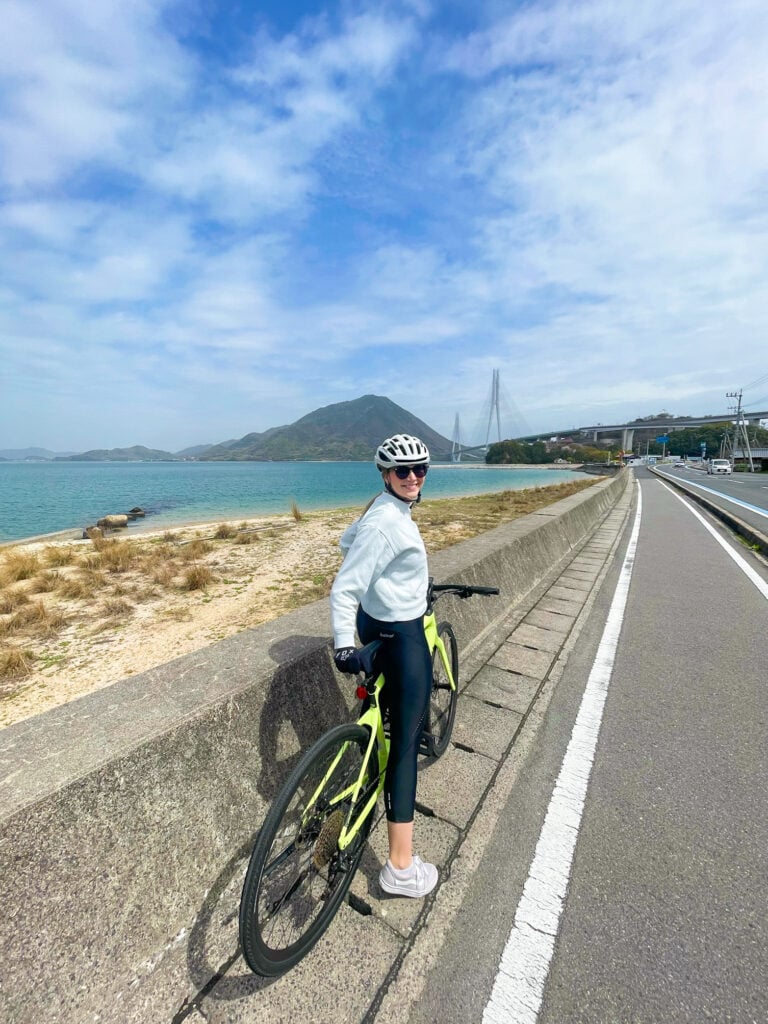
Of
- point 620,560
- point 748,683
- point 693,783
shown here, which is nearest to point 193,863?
point 693,783

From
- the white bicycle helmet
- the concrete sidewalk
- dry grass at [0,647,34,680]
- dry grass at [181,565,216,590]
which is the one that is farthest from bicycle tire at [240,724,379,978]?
dry grass at [181,565,216,590]

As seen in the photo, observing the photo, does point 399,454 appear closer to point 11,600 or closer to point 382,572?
point 382,572

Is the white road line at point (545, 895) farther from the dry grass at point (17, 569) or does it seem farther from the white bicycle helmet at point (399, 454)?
the dry grass at point (17, 569)

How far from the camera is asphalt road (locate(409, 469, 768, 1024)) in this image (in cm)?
162

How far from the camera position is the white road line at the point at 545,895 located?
1.61 metres

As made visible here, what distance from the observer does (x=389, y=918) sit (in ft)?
6.26

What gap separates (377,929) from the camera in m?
1.86

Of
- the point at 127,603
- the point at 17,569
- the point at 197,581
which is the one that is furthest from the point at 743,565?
the point at 17,569

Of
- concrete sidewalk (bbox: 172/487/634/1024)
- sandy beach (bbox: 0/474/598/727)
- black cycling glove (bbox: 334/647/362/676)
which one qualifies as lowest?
sandy beach (bbox: 0/474/598/727)

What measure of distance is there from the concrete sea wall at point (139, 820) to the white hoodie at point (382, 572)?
A: 2.39ft

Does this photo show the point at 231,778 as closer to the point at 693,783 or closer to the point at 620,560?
the point at 693,783

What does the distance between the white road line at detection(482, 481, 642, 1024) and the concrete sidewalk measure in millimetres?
272

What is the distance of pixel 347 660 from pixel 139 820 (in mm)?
997

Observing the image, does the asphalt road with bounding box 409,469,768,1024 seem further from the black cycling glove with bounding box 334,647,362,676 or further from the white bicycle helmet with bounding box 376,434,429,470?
the white bicycle helmet with bounding box 376,434,429,470
